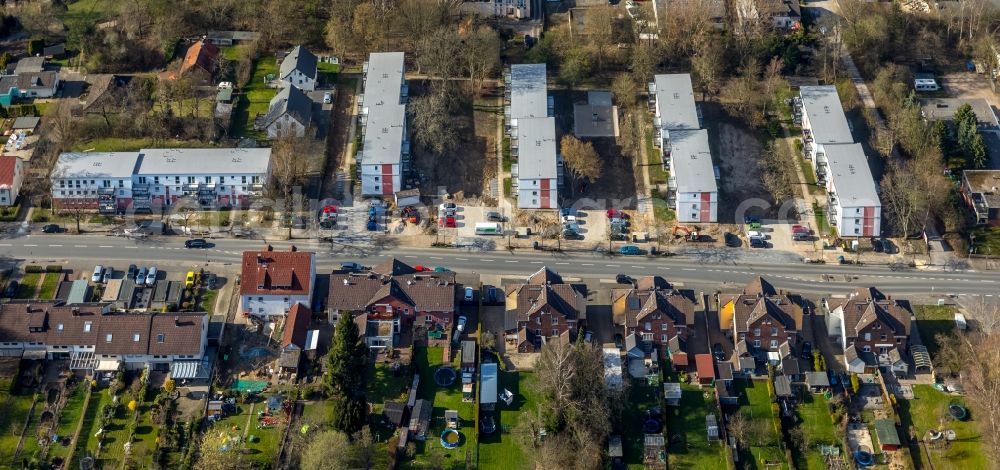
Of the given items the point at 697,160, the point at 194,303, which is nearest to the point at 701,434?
the point at 697,160

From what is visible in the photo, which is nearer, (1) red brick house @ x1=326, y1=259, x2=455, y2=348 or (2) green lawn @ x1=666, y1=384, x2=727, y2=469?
(2) green lawn @ x1=666, y1=384, x2=727, y2=469

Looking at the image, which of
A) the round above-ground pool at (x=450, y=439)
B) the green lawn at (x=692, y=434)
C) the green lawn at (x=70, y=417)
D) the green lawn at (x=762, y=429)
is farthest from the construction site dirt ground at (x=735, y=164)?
the green lawn at (x=70, y=417)

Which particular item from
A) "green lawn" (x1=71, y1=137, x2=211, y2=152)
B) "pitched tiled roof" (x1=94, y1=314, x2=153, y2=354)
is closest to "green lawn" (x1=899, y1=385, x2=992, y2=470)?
"pitched tiled roof" (x1=94, y1=314, x2=153, y2=354)

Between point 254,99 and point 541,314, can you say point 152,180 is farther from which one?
point 541,314

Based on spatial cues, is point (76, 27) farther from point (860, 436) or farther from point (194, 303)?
point (860, 436)

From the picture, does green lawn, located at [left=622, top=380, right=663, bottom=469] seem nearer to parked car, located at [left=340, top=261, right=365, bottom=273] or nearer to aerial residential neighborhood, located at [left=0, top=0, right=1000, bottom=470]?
aerial residential neighborhood, located at [left=0, top=0, right=1000, bottom=470]

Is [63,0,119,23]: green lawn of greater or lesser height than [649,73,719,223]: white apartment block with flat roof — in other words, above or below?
above

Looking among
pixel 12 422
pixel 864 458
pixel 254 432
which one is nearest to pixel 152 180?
pixel 12 422
